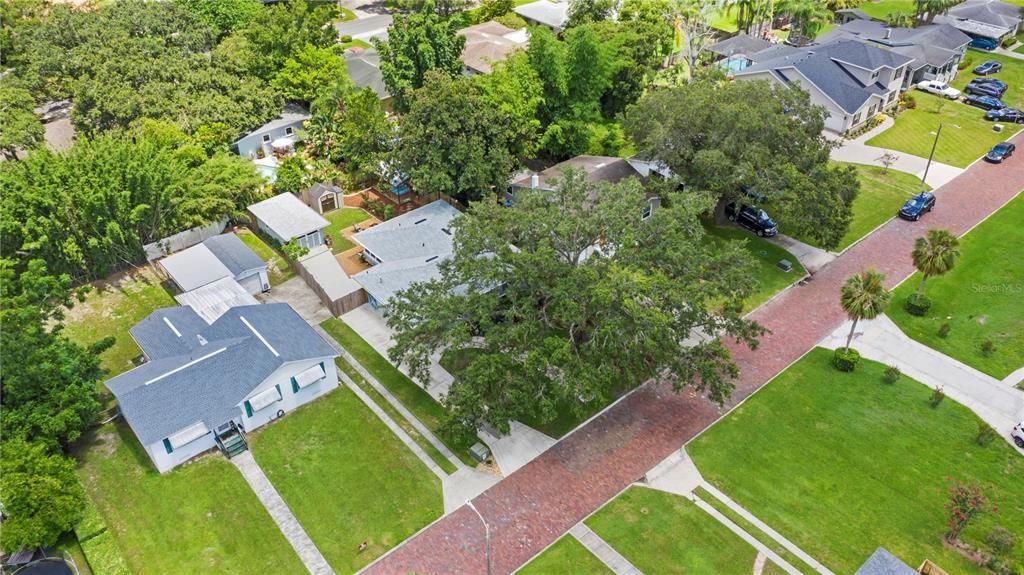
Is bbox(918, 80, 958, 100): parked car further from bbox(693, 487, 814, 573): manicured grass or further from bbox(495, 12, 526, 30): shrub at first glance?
bbox(693, 487, 814, 573): manicured grass

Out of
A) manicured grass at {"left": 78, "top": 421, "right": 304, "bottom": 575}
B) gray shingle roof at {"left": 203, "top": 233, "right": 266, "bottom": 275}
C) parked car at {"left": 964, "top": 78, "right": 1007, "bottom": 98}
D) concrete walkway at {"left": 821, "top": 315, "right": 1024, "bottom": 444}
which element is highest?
gray shingle roof at {"left": 203, "top": 233, "right": 266, "bottom": 275}

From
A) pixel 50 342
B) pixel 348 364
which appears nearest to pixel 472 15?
pixel 348 364

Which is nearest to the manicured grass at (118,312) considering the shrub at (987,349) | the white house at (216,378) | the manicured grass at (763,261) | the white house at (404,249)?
the white house at (216,378)

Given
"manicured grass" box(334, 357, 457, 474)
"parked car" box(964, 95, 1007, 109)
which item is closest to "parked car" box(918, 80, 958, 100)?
"parked car" box(964, 95, 1007, 109)

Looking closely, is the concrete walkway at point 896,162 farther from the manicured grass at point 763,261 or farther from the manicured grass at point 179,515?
the manicured grass at point 179,515

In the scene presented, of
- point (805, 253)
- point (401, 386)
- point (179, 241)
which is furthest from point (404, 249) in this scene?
point (805, 253)

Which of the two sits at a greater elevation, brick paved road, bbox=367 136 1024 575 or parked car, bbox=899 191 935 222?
parked car, bbox=899 191 935 222
